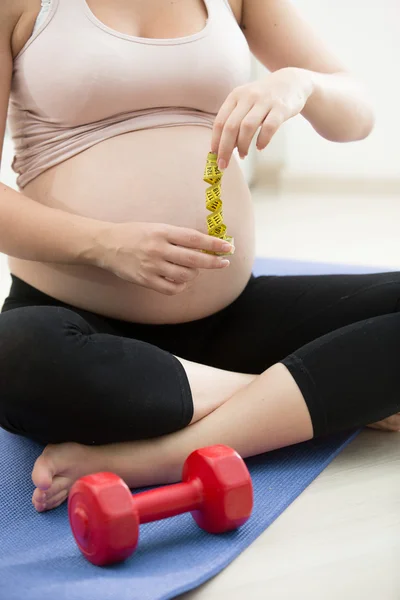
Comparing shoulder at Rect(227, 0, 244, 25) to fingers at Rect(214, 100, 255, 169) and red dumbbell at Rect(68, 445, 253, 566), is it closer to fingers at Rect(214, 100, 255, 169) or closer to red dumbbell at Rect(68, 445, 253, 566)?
fingers at Rect(214, 100, 255, 169)

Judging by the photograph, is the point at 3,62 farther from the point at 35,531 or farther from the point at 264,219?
the point at 264,219

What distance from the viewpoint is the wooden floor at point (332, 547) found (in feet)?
2.21

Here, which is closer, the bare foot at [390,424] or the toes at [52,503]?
the toes at [52,503]

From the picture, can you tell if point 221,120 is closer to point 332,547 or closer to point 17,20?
point 17,20

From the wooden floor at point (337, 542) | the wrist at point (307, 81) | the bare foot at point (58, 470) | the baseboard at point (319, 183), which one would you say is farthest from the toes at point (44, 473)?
the baseboard at point (319, 183)

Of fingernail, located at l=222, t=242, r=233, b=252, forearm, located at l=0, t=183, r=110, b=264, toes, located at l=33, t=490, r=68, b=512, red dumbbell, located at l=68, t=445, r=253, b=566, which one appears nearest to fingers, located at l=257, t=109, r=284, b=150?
fingernail, located at l=222, t=242, r=233, b=252

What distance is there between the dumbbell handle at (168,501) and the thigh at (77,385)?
0.12 metres

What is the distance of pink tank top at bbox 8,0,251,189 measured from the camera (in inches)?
37.5

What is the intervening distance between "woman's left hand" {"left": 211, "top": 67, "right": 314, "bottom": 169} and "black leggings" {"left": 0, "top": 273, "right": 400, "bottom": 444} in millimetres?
247

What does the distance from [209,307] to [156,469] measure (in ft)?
0.80

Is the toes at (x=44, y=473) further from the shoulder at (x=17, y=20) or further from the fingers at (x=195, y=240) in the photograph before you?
the shoulder at (x=17, y=20)

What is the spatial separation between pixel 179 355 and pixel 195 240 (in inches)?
9.4

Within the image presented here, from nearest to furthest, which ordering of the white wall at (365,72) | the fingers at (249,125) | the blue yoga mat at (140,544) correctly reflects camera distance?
the blue yoga mat at (140,544) → the fingers at (249,125) → the white wall at (365,72)

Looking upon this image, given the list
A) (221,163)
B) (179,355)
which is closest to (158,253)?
(221,163)
